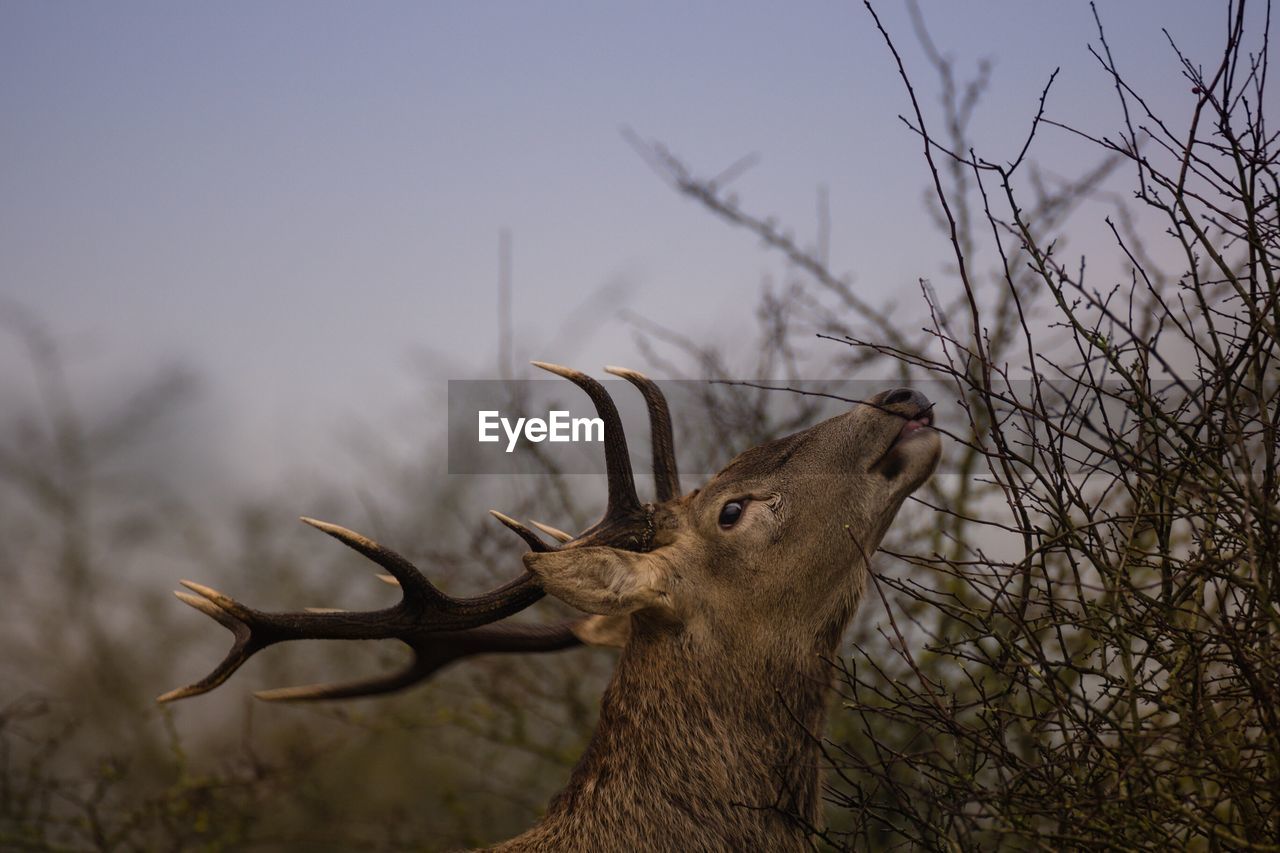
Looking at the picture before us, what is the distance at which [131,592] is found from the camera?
40.6ft

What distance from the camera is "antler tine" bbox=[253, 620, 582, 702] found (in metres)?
4.70

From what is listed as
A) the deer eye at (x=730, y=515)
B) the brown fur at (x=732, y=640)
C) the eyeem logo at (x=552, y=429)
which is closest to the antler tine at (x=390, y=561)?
the brown fur at (x=732, y=640)

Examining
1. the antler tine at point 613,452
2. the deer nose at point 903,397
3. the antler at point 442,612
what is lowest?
the antler at point 442,612

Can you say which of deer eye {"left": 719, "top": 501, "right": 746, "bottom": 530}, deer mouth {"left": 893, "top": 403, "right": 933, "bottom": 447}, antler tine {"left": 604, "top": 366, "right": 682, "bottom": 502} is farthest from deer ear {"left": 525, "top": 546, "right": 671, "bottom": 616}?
deer mouth {"left": 893, "top": 403, "right": 933, "bottom": 447}

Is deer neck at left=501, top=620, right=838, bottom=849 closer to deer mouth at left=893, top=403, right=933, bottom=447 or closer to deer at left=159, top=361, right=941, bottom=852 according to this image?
deer at left=159, top=361, right=941, bottom=852

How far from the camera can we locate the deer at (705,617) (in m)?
4.02

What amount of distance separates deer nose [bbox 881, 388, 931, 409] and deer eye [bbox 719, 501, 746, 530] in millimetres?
676

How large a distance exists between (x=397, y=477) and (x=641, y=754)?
25.4 feet

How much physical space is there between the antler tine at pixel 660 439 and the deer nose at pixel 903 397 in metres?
0.91

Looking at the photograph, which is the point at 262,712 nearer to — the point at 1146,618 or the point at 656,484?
the point at 656,484

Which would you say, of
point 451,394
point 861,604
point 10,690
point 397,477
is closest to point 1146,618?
point 861,604

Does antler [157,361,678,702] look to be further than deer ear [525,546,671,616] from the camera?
Yes

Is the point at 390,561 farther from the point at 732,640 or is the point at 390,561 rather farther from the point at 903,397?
the point at 903,397

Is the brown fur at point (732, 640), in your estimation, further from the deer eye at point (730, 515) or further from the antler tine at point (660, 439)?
the antler tine at point (660, 439)
